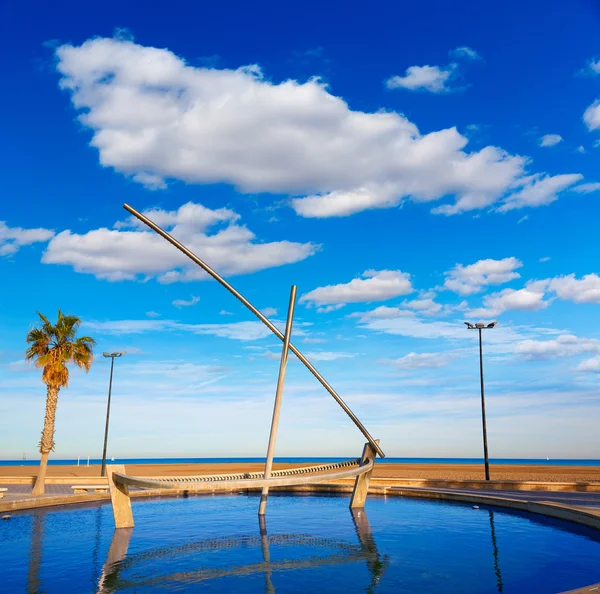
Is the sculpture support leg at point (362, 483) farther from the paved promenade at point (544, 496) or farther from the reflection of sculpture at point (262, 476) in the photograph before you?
the paved promenade at point (544, 496)

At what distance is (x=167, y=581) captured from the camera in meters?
11.2

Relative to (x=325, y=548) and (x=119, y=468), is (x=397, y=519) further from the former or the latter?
(x=119, y=468)

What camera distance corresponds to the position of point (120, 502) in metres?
17.0

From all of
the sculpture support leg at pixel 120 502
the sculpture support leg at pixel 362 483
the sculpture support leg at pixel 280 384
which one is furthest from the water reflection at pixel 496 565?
the sculpture support leg at pixel 120 502

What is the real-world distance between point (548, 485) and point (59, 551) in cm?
2107

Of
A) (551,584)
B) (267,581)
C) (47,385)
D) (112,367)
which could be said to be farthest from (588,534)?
(112,367)

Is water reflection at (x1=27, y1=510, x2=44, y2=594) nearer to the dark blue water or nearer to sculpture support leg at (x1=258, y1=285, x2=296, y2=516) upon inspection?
the dark blue water

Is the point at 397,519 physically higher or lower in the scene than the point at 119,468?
lower

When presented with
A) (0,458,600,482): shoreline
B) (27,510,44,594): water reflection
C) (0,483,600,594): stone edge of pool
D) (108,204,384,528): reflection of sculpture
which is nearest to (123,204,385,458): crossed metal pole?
Answer: (108,204,384,528): reflection of sculpture

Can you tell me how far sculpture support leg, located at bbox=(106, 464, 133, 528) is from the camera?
16764mm

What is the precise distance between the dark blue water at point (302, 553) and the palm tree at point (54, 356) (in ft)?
25.0

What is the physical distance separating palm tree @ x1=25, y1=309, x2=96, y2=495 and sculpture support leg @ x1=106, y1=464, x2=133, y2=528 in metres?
12.0

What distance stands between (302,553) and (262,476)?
20.4ft

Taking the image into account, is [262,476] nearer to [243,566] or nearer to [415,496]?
[243,566]
